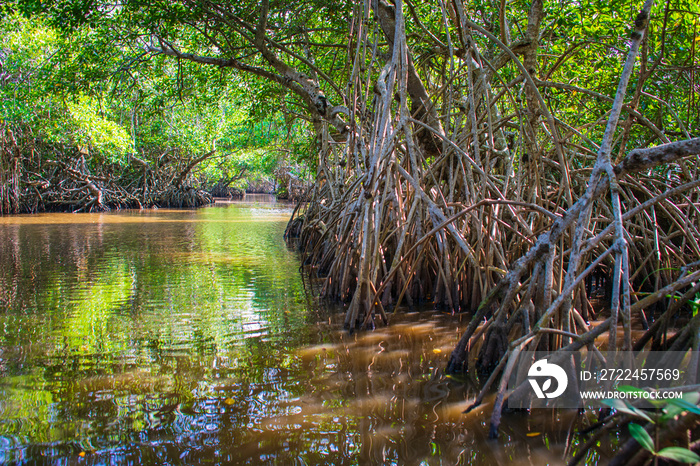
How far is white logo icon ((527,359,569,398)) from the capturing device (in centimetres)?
202

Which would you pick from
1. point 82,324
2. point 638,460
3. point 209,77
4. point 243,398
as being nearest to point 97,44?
point 209,77

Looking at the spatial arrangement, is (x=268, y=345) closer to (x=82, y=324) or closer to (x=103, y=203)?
(x=82, y=324)

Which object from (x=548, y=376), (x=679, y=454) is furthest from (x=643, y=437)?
(x=548, y=376)

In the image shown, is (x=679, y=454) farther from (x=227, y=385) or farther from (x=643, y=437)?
(x=227, y=385)

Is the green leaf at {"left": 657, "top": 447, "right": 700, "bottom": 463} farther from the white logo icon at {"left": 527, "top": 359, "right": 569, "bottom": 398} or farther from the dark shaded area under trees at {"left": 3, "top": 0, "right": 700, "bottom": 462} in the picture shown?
the white logo icon at {"left": 527, "top": 359, "right": 569, "bottom": 398}

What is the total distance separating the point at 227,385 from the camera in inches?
94.3

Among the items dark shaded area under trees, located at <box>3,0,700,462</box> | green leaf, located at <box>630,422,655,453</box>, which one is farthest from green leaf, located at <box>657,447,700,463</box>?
dark shaded area under trees, located at <box>3,0,700,462</box>

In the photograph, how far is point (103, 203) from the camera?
17922 millimetres

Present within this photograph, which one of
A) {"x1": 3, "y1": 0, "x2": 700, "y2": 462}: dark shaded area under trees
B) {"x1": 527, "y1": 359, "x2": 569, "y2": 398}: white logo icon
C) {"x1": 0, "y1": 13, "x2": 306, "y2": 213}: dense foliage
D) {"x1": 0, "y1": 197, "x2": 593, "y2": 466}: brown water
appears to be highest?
{"x1": 0, "y1": 13, "x2": 306, "y2": 213}: dense foliage

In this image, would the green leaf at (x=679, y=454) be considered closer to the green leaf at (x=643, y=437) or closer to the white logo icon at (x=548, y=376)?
the green leaf at (x=643, y=437)

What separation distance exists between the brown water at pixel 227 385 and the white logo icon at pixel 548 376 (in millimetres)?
121

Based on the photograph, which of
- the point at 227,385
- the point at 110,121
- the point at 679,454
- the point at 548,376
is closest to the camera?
the point at 679,454

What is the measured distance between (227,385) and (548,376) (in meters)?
1.50

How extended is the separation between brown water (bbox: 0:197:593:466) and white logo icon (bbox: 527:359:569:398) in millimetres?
121
